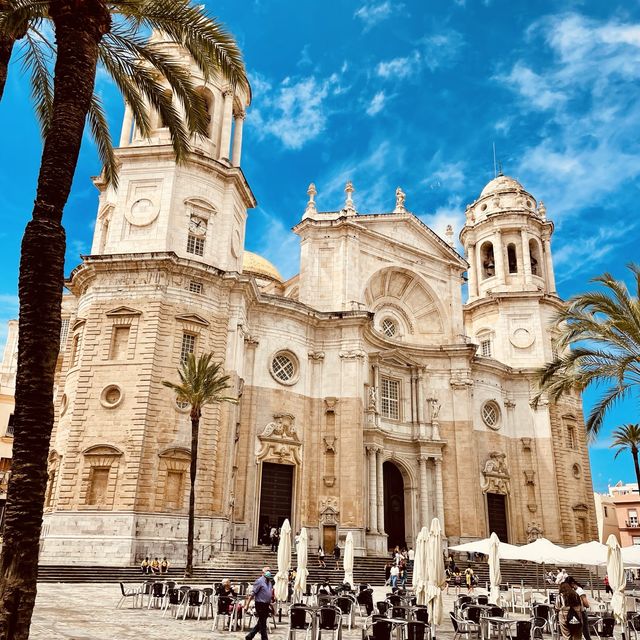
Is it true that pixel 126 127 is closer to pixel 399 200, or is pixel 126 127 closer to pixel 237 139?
pixel 237 139

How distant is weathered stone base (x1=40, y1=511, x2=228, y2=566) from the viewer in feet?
83.3

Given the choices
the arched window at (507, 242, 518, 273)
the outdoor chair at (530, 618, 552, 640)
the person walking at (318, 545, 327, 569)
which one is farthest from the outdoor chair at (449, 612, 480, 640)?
the arched window at (507, 242, 518, 273)

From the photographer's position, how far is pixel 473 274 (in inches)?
1962

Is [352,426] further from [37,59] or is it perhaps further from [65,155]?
[65,155]

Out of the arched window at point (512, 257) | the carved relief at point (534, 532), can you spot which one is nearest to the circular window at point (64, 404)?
the carved relief at point (534, 532)

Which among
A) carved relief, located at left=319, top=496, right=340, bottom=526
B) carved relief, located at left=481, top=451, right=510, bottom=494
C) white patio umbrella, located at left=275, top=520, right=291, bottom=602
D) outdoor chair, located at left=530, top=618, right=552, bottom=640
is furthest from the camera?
carved relief, located at left=481, top=451, right=510, bottom=494

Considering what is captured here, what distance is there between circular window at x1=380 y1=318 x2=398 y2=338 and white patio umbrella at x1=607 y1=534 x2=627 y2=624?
2620cm

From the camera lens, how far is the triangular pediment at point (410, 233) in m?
40.7

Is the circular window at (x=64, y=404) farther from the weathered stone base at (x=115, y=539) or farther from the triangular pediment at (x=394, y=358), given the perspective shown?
the triangular pediment at (x=394, y=358)

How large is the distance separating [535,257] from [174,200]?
28.9 m

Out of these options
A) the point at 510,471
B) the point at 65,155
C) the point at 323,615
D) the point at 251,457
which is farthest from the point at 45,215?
the point at 510,471

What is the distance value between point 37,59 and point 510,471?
37055mm

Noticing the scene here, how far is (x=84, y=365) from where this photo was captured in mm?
28719

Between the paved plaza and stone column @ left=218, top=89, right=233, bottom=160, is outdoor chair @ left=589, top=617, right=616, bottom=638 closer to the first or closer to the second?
the paved plaza
